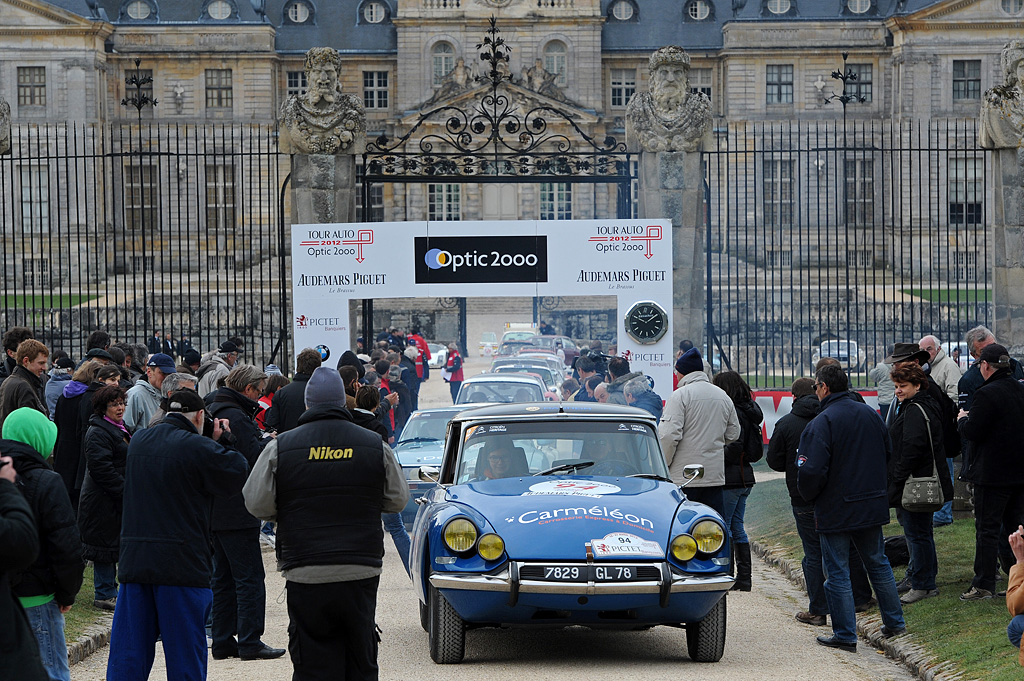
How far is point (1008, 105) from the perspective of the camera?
16422 mm

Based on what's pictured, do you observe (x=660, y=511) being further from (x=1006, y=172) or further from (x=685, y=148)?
(x=1006, y=172)

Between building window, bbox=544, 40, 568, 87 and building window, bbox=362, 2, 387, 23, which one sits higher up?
building window, bbox=362, 2, 387, 23

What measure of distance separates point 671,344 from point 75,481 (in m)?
7.81

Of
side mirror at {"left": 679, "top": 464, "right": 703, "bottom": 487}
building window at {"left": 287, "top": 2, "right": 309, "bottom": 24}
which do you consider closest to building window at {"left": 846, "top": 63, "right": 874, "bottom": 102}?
building window at {"left": 287, "top": 2, "right": 309, "bottom": 24}

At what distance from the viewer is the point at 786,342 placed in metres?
42.1

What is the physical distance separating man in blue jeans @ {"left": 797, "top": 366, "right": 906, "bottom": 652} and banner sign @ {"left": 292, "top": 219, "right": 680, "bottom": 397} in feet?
23.3

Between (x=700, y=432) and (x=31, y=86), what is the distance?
2070 inches

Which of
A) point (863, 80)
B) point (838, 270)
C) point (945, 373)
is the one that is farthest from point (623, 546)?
point (863, 80)

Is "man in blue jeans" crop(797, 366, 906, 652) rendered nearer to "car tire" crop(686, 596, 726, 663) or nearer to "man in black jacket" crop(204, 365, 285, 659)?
Answer: "car tire" crop(686, 596, 726, 663)

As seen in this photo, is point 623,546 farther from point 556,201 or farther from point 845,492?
point 556,201

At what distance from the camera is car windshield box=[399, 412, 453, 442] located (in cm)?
1473

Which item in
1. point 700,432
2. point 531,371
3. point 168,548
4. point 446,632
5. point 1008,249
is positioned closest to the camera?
point 168,548

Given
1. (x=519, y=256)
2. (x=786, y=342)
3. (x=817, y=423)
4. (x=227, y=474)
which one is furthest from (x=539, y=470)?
(x=786, y=342)

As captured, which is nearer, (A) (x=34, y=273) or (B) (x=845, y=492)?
(B) (x=845, y=492)
